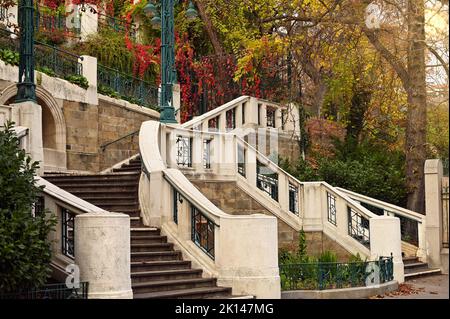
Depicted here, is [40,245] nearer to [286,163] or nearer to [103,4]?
[286,163]

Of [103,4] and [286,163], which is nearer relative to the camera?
[286,163]

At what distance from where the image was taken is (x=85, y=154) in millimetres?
21438

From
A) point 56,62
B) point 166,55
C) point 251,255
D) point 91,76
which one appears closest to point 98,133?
point 91,76

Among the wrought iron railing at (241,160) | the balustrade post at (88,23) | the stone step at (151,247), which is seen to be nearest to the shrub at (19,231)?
the stone step at (151,247)

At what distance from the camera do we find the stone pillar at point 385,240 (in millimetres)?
15177

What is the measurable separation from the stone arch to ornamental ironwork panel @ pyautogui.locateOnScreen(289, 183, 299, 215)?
6.83 metres

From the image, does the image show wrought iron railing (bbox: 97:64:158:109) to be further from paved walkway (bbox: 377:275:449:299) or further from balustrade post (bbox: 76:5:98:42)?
paved walkway (bbox: 377:275:449:299)

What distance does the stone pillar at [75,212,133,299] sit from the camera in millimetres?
9539

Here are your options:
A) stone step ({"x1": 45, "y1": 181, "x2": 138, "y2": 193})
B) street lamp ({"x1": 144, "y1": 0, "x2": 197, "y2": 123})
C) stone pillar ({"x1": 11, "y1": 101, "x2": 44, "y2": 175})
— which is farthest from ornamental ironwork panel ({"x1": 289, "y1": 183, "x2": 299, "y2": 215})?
stone pillar ({"x1": 11, "y1": 101, "x2": 44, "y2": 175})
